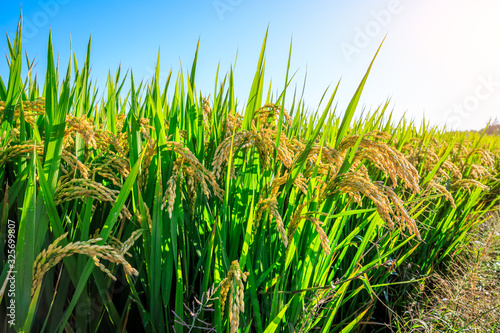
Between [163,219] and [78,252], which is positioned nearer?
[78,252]

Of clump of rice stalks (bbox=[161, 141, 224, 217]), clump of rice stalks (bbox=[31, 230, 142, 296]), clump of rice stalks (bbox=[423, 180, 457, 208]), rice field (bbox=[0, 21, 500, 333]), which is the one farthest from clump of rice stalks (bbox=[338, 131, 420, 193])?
clump of rice stalks (bbox=[31, 230, 142, 296])

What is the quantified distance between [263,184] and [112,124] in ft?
3.15

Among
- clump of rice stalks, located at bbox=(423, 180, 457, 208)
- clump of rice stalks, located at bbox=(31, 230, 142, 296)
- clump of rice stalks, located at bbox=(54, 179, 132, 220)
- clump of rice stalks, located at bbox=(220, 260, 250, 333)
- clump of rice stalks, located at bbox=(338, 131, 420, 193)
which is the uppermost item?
clump of rice stalks, located at bbox=(338, 131, 420, 193)

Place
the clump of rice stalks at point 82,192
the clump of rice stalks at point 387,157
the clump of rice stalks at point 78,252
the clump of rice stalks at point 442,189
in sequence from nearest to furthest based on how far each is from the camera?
the clump of rice stalks at point 78,252 → the clump of rice stalks at point 82,192 → the clump of rice stalks at point 387,157 → the clump of rice stalks at point 442,189

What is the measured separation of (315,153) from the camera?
1.38 m

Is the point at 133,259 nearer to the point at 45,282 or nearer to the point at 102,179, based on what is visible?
the point at 45,282

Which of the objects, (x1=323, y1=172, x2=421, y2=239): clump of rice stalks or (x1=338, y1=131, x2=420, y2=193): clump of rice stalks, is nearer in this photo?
(x1=323, y1=172, x2=421, y2=239): clump of rice stalks

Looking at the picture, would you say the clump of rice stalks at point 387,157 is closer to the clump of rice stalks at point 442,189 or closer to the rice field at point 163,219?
the rice field at point 163,219

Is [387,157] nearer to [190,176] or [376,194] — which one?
[376,194]

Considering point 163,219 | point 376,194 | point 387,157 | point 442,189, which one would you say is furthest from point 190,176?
point 442,189

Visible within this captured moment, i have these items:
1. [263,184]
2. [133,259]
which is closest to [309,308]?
[263,184]

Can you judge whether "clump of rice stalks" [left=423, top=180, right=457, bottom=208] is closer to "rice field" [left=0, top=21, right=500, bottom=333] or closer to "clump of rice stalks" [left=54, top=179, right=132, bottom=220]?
"rice field" [left=0, top=21, right=500, bottom=333]

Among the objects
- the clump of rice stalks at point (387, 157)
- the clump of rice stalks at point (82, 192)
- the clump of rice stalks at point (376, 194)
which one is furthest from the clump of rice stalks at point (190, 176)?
the clump of rice stalks at point (387, 157)

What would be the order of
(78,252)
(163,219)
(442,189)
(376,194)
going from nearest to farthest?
(78,252), (376,194), (163,219), (442,189)
